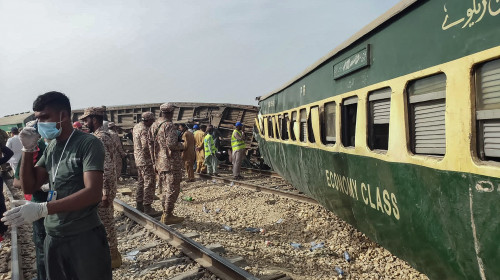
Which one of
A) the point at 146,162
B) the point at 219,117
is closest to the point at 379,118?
the point at 146,162

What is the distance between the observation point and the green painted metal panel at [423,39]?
2.20 meters

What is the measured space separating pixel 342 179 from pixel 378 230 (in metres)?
0.98

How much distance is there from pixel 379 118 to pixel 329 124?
5.34 ft

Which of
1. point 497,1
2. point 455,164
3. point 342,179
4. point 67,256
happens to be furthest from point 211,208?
point 497,1

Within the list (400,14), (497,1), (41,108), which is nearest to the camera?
(497,1)

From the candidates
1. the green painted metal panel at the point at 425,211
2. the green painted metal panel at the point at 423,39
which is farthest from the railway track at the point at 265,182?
the green painted metal panel at the point at 423,39

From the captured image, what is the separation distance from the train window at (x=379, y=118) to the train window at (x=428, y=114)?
42 centimetres

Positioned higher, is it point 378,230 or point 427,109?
point 427,109

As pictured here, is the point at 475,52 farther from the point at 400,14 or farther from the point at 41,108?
the point at 41,108

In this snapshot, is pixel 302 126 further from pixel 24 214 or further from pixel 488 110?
pixel 24 214

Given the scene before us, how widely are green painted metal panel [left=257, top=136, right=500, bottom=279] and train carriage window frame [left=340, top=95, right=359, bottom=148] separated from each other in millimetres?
188

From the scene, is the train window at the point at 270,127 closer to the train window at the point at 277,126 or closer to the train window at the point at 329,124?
the train window at the point at 277,126

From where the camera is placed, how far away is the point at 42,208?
7.72 feet

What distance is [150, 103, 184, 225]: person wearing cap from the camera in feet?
21.2
